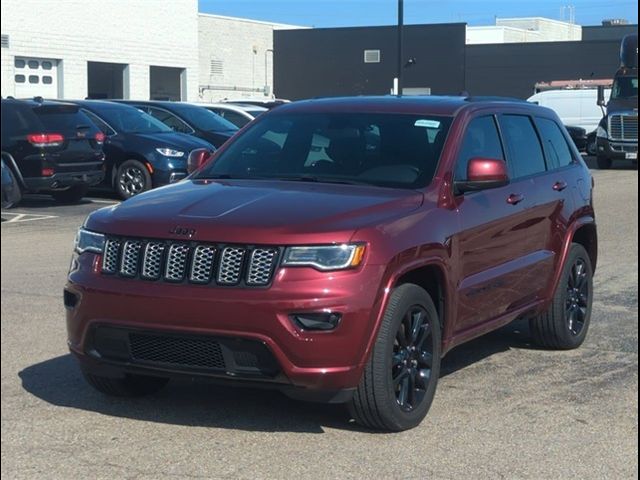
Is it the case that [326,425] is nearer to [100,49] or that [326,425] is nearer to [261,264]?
[261,264]

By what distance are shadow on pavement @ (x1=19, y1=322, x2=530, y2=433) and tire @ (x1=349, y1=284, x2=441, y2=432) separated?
0.26 metres

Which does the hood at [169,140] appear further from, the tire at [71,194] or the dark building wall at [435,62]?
the dark building wall at [435,62]

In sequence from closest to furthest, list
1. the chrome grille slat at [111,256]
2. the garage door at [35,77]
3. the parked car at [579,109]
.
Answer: the chrome grille slat at [111,256]
the garage door at [35,77]
the parked car at [579,109]

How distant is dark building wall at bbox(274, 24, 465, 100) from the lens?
51.0 m

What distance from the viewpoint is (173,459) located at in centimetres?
A: 509

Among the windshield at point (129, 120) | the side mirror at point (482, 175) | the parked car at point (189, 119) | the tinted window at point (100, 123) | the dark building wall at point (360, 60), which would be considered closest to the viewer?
the side mirror at point (482, 175)

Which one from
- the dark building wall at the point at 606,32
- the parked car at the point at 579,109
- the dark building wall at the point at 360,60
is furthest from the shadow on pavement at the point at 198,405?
the dark building wall at the point at 606,32

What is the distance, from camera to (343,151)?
21.1 feet

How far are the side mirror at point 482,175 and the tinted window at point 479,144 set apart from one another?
0.09m

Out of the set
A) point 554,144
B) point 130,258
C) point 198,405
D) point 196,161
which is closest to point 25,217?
point 196,161

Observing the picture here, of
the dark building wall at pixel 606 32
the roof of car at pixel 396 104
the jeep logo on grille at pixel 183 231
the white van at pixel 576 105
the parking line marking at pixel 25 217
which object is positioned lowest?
the parking line marking at pixel 25 217

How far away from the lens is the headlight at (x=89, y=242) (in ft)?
18.1

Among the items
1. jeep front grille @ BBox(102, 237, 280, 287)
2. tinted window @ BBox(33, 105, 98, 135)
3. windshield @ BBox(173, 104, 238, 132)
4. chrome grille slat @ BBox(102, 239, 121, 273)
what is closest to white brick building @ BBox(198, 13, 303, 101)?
windshield @ BBox(173, 104, 238, 132)

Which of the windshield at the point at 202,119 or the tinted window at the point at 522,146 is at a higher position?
the windshield at the point at 202,119
